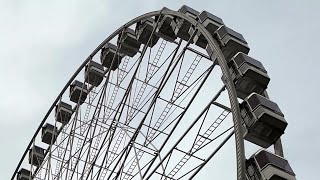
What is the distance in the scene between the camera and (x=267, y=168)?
1100 cm

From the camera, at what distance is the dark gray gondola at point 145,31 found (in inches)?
707

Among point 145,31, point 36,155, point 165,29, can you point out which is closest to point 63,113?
point 36,155

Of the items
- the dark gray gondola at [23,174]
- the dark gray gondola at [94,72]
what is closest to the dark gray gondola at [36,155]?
the dark gray gondola at [23,174]

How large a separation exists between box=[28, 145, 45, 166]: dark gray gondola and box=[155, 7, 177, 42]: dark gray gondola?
7.31 m

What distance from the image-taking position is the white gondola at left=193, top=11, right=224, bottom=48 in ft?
48.0

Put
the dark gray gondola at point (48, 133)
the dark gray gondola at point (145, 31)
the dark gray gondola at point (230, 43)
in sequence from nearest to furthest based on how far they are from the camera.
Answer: the dark gray gondola at point (230, 43) → the dark gray gondola at point (145, 31) → the dark gray gondola at point (48, 133)

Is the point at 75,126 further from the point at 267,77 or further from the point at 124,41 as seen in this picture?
the point at 267,77

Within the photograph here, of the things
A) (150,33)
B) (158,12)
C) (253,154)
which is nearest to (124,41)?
(150,33)

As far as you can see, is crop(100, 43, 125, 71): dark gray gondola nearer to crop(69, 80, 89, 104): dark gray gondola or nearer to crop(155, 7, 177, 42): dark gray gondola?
crop(69, 80, 89, 104): dark gray gondola

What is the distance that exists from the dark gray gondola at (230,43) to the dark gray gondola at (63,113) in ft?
28.2

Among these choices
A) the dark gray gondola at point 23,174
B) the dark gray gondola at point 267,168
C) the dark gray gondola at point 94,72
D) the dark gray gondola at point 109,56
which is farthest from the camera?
the dark gray gondola at point 23,174

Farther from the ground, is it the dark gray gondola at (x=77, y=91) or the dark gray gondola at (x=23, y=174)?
the dark gray gondola at (x=77, y=91)

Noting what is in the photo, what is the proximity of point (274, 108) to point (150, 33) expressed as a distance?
6.54m

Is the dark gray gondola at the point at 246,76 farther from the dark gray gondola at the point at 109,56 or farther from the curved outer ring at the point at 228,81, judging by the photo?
the dark gray gondola at the point at 109,56
